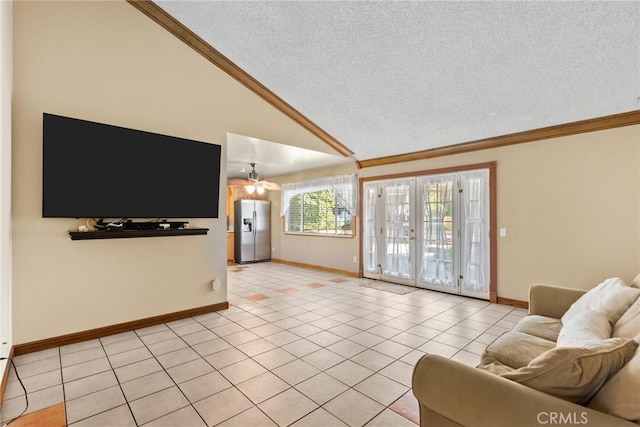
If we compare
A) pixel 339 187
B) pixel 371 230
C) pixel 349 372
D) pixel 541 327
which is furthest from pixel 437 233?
pixel 349 372

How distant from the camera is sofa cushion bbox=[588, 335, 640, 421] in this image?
3.33 feet

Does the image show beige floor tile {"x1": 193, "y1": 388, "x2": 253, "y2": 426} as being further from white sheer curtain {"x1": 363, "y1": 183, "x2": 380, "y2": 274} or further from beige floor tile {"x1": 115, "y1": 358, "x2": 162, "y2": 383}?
white sheer curtain {"x1": 363, "y1": 183, "x2": 380, "y2": 274}

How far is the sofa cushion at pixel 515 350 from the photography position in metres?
1.84

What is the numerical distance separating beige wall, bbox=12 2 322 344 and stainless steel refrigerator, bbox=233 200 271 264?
157 inches

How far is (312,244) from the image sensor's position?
293 inches

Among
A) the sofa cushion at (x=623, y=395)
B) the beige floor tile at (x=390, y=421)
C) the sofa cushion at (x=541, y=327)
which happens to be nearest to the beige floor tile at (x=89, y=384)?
the beige floor tile at (x=390, y=421)

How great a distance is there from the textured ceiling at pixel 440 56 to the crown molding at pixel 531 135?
4.7 inches

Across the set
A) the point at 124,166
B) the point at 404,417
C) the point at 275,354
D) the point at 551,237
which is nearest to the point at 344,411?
the point at 404,417

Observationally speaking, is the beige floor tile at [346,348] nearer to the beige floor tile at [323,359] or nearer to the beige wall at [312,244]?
the beige floor tile at [323,359]

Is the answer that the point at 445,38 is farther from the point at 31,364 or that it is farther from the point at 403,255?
the point at 31,364

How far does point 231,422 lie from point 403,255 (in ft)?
14.2

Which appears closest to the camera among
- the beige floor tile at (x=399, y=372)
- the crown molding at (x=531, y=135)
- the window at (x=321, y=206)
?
the beige floor tile at (x=399, y=372)

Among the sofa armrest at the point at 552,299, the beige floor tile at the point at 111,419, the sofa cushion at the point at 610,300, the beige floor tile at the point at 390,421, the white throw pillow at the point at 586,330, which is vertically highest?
the sofa cushion at the point at 610,300

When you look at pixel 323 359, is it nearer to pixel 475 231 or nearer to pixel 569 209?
pixel 475 231
